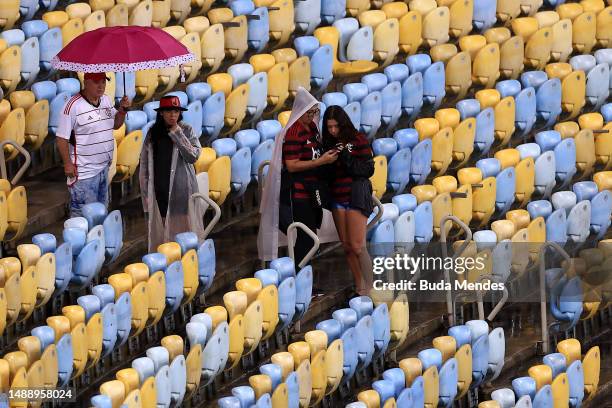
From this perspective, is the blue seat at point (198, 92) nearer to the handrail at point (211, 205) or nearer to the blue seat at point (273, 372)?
the handrail at point (211, 205)

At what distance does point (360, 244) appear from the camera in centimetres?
1012

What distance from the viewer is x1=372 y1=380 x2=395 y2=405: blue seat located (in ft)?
31.0

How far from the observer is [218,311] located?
9422 millimetres

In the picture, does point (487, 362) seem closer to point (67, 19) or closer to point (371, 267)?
point (371, 267)

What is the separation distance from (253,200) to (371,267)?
1.05 m

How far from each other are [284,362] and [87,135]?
139 centimetres

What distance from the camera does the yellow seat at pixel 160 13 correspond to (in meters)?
11.5

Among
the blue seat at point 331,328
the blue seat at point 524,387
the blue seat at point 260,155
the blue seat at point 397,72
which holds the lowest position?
the blue seat at point 524,387

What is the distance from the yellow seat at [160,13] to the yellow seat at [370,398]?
293 cm

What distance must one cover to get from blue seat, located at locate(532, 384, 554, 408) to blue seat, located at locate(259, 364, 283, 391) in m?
1.32

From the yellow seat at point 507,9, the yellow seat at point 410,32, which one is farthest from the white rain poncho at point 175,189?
the yellow seat at point 507,9

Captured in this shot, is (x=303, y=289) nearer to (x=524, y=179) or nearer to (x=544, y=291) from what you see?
(x=544, y=291)

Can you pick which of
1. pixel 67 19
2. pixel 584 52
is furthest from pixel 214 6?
pixel 584 52

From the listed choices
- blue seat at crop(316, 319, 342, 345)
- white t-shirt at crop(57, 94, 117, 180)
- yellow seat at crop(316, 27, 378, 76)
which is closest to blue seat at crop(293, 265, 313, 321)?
blue seat at crop(316, 319, 342, 345)
